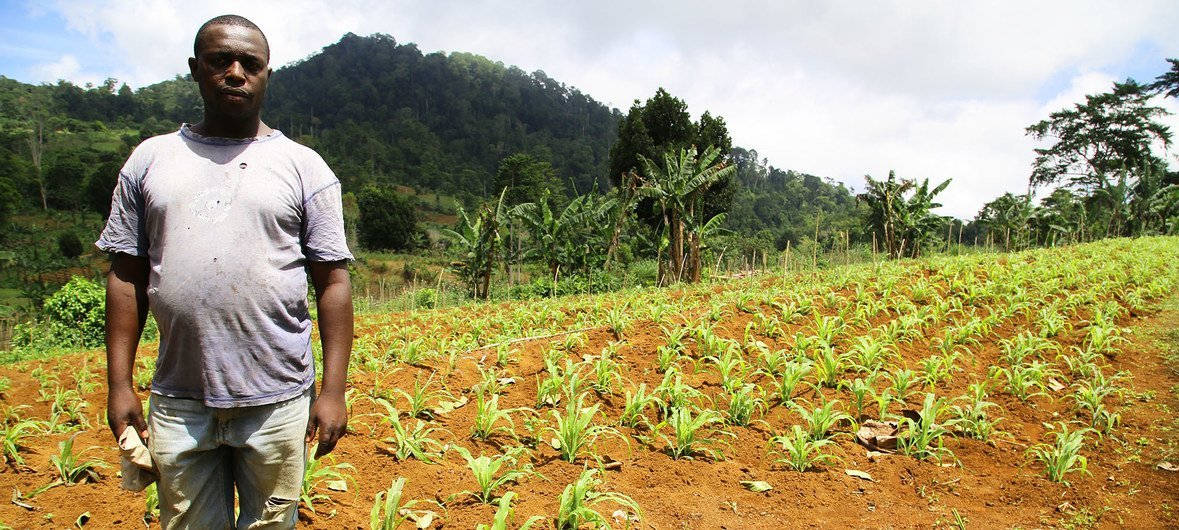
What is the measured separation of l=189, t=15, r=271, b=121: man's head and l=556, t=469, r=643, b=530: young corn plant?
1983 mm

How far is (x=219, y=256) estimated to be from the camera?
1.82 metres

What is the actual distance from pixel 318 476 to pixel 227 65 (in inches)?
76.7

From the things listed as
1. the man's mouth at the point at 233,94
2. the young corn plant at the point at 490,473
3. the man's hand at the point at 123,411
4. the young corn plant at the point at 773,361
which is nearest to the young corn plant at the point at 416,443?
the young corn plant at the point at 490,473

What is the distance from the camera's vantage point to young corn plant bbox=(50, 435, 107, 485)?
9.93 ft

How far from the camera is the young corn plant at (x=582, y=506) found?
270 cm

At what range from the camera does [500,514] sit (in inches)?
98.5

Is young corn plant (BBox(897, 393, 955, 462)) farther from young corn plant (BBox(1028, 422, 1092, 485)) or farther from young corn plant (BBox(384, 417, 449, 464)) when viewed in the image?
young corn plant (BBox(384, 417, 449, 464))

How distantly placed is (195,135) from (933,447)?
13.6 ft

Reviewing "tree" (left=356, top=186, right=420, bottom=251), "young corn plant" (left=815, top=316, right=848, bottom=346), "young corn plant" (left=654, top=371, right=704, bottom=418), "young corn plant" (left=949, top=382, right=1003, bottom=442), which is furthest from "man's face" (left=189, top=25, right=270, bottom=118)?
"tree" (left=356, top=186, right=420, bottom=251)

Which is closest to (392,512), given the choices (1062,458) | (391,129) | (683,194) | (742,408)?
(742,408)

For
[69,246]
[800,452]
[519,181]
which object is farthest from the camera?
[519,181]

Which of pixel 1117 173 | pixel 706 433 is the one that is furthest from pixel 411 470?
pixel 1117 173

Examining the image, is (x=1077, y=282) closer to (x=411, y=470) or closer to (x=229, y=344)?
(x=411, y=470)

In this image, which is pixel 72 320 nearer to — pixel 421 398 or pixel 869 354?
pixel 421 398
